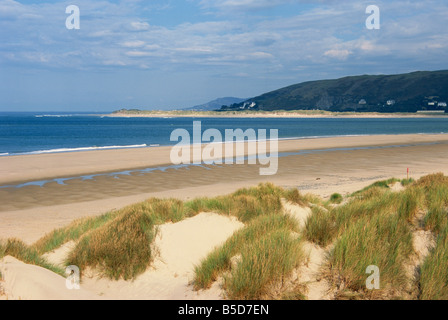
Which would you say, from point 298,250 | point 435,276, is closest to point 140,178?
point 298,250

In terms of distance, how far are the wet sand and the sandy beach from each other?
4cm

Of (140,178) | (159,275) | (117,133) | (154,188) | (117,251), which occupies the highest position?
(117,133)

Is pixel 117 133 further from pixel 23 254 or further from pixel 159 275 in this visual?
pixel 159 275

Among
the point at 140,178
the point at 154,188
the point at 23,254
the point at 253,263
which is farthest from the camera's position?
the point at 140,178

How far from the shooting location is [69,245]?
754cm

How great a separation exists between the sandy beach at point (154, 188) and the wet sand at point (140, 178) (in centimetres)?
4

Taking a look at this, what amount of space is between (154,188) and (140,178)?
270 centimetres

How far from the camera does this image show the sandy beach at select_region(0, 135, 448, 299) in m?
5.67

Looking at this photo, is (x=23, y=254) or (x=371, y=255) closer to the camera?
(x=371, y=255)

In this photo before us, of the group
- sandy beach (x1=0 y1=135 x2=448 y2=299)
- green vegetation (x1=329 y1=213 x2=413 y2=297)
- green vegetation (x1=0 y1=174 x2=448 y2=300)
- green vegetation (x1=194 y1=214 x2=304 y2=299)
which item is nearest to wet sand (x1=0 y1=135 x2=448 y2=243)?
sandy beach (x1=0 y1=135 x2=448 y2=299)

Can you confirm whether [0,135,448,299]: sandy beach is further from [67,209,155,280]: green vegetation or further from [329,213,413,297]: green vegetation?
[329,213,413,297]: green vegetation

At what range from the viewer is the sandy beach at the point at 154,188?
5668mm

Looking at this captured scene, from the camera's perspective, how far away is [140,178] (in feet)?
65.0

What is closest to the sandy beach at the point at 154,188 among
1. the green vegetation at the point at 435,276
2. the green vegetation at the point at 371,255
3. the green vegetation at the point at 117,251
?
the green vegetation at the point at 117,251
